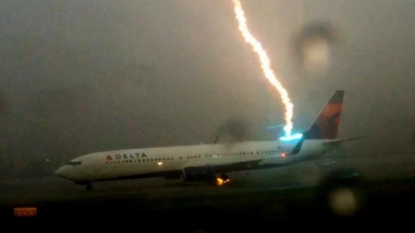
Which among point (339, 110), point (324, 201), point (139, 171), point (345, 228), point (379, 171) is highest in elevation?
point (339, 110)

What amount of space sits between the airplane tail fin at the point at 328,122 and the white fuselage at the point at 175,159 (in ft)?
10.2

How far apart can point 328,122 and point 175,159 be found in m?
14.7

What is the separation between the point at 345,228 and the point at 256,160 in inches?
1216

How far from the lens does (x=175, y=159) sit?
158ft

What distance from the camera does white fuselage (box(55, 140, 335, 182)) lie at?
4521 cm

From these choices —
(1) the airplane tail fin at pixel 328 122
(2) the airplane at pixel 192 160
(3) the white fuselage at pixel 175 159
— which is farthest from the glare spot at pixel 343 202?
(1) the airplane tail fin at pixel 328 122

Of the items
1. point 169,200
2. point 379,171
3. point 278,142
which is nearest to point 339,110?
point 278,142

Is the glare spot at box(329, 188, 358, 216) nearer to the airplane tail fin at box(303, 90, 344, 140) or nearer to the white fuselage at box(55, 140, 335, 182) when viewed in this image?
the white fuselage at box(55, 140, 335, 182)

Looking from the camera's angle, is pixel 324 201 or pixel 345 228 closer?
pixel 345 228

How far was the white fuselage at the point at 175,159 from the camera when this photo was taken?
148 feet

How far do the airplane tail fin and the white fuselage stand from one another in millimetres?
3106

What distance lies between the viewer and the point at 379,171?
39844 millimetres

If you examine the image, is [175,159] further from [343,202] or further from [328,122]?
[343,202]

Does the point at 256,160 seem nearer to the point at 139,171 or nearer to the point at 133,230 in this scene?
the point at 139,171
